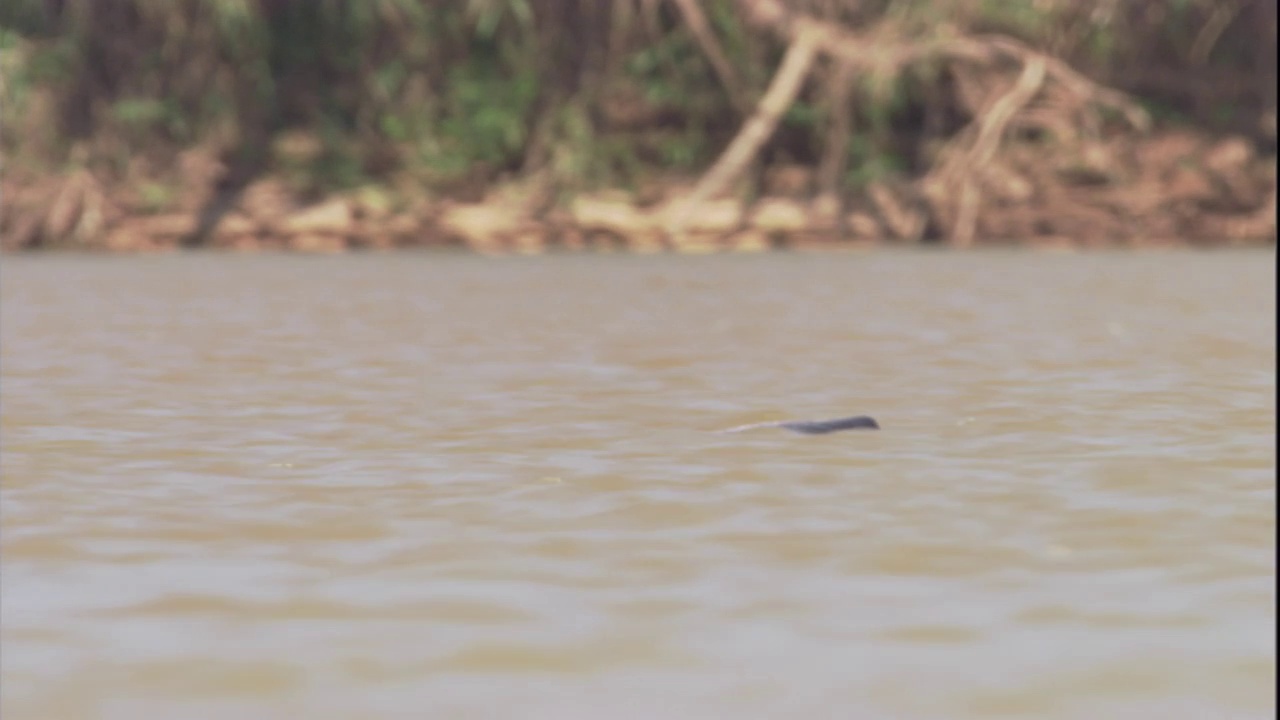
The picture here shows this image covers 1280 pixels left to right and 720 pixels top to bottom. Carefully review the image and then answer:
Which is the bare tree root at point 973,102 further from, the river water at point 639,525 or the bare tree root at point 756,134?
the river water at point 639,525

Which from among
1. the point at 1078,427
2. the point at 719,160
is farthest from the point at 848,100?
the point at 1078,427

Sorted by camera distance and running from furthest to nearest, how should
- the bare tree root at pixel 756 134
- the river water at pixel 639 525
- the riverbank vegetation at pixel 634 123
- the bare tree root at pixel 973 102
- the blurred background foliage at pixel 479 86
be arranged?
the blurred background foliage at pixel 479 86, the riverbank vegetation at pixel 634 123, the bare tree root at pixel 756 134, the bare tree root at pixel 973 102, the river water at pixel 639 525

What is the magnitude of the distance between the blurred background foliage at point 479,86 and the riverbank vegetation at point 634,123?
0.03m

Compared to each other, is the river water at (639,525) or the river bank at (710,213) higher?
the river water at (639,525)

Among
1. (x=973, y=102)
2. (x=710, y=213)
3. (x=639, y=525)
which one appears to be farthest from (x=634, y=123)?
(x=639, y=525)

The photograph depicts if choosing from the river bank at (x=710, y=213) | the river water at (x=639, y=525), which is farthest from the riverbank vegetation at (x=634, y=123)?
the river water at (x=639, y=525)

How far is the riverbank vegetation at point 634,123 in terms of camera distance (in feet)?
69.6

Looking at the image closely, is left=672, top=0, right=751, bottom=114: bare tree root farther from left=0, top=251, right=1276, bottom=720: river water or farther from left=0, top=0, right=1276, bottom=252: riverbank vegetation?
left=0, top=251, right=1276, bottom=720: river water

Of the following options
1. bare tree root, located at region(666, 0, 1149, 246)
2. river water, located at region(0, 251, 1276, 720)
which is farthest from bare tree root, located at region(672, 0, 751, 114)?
river water, located at region(0, 251, 1276, 720)

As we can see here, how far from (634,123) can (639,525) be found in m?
18.4

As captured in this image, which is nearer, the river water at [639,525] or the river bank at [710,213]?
the river water at [639,525]

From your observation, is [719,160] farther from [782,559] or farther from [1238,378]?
[782,559]

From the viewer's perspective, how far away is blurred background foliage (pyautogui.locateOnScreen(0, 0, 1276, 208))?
2192 cm

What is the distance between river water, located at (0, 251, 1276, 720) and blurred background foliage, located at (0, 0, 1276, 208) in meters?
11.6
